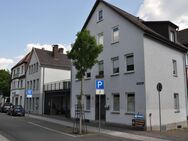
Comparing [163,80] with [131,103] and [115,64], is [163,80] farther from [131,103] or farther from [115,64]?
[115,64]

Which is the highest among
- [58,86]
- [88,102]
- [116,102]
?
[58,86]

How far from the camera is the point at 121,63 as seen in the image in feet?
66.5

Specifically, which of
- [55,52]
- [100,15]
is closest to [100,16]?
[100,15]

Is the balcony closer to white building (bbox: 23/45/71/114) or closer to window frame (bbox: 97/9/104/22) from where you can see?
white building (bbox: 23/45/71/114)

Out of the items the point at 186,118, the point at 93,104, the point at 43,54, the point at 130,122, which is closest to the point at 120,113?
the point at 130,122

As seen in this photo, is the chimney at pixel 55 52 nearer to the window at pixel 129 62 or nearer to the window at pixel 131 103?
the window at pixel 129 62

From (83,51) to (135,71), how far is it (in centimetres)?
514

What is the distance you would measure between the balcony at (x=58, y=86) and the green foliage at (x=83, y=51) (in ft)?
43.8

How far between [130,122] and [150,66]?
4.78 meters

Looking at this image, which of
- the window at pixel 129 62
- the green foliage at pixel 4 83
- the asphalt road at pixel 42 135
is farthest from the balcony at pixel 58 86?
the green foliage at pixel 4 83

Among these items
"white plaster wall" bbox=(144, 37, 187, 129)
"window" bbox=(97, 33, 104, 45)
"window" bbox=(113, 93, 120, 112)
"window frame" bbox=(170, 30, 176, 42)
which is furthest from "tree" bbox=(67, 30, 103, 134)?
"window frame" bbox=(170, 30, 176, 42)

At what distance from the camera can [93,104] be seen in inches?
888

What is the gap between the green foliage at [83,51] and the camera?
52.5ft

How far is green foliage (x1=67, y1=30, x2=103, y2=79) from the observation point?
52.5 ft
